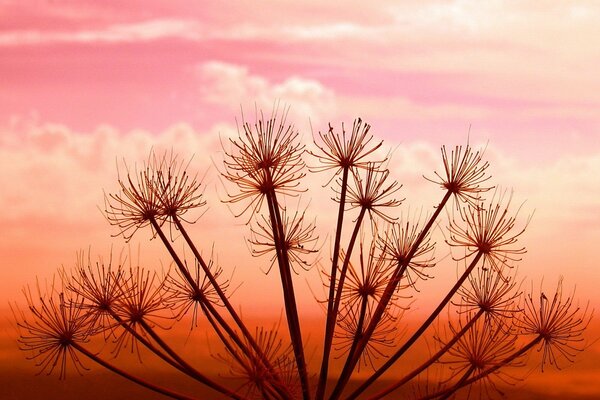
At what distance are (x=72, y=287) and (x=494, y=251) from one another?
19.3 feet

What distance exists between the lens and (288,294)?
38.6 ft

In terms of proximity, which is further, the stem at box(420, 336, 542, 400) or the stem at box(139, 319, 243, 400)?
the stem at box(420, 336, 542, 400)

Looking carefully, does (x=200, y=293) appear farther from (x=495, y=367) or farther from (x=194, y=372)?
(x=495, y=367)

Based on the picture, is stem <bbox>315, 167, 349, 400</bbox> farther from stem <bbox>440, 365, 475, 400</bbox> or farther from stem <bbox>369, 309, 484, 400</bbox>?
stem <bbox>440, 365, 475, 400</bbox>

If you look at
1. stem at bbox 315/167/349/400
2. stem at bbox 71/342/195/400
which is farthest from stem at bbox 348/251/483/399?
stem at bbox 71/342/195/400

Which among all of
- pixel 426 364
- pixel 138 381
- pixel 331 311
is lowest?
pixel 138 381

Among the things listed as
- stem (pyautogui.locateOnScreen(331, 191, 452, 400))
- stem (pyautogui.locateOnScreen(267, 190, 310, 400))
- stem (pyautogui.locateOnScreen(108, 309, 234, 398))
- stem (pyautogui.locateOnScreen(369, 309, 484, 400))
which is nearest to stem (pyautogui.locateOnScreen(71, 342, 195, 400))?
stem (pyautogui.locateOnScreen(108, 309, 234, 398))

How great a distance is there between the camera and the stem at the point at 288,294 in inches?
459

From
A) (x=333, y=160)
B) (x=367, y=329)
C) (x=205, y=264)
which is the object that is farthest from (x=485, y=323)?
→ (x=205, y=264)

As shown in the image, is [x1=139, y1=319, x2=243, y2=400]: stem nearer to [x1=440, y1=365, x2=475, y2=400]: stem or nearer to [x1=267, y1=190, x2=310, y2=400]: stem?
[x1=267, y1=190, x2=310, y2=400]: stem

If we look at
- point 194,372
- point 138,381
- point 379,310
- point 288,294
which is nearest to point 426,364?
point 379,310

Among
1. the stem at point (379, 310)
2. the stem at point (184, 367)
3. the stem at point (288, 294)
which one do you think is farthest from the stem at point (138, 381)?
the stem at point (379, 310)

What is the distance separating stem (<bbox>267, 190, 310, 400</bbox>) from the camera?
1165cm

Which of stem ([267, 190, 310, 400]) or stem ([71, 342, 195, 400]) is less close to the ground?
stem ([267, 190, 310, 400])
